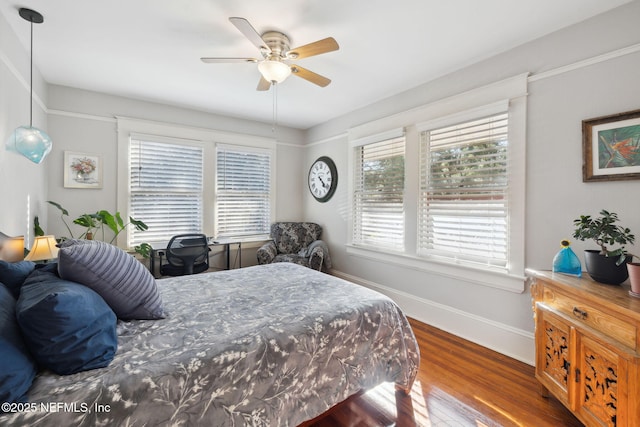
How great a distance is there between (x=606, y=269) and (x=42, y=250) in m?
3.79

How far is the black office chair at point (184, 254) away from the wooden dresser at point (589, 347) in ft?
11.2

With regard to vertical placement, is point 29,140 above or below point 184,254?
above

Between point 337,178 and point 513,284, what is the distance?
264 centimetres

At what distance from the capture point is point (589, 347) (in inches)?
60.2

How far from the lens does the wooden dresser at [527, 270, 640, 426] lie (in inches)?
52.1

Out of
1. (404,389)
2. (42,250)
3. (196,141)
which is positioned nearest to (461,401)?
(404,389)

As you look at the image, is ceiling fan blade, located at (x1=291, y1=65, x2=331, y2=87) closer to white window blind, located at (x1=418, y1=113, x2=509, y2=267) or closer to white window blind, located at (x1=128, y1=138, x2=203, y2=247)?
white window blind, located at (x1=418, y1=113, x2=509, y2=267)

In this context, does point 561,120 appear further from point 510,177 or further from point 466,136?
point 466,136

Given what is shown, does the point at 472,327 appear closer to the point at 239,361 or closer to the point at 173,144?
the point at 239,361

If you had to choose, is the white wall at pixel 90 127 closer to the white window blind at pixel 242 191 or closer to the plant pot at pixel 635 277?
the white window blind at pixel 242 191

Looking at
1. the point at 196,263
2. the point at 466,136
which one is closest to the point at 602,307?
the point at 466,136

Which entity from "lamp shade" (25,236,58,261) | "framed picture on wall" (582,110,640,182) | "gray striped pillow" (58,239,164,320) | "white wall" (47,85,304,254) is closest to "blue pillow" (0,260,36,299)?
"gray striped pillow" (58,239,164,320)

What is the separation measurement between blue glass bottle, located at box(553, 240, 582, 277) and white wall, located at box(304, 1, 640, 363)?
0.33m

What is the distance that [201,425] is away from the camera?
108 centimetres
